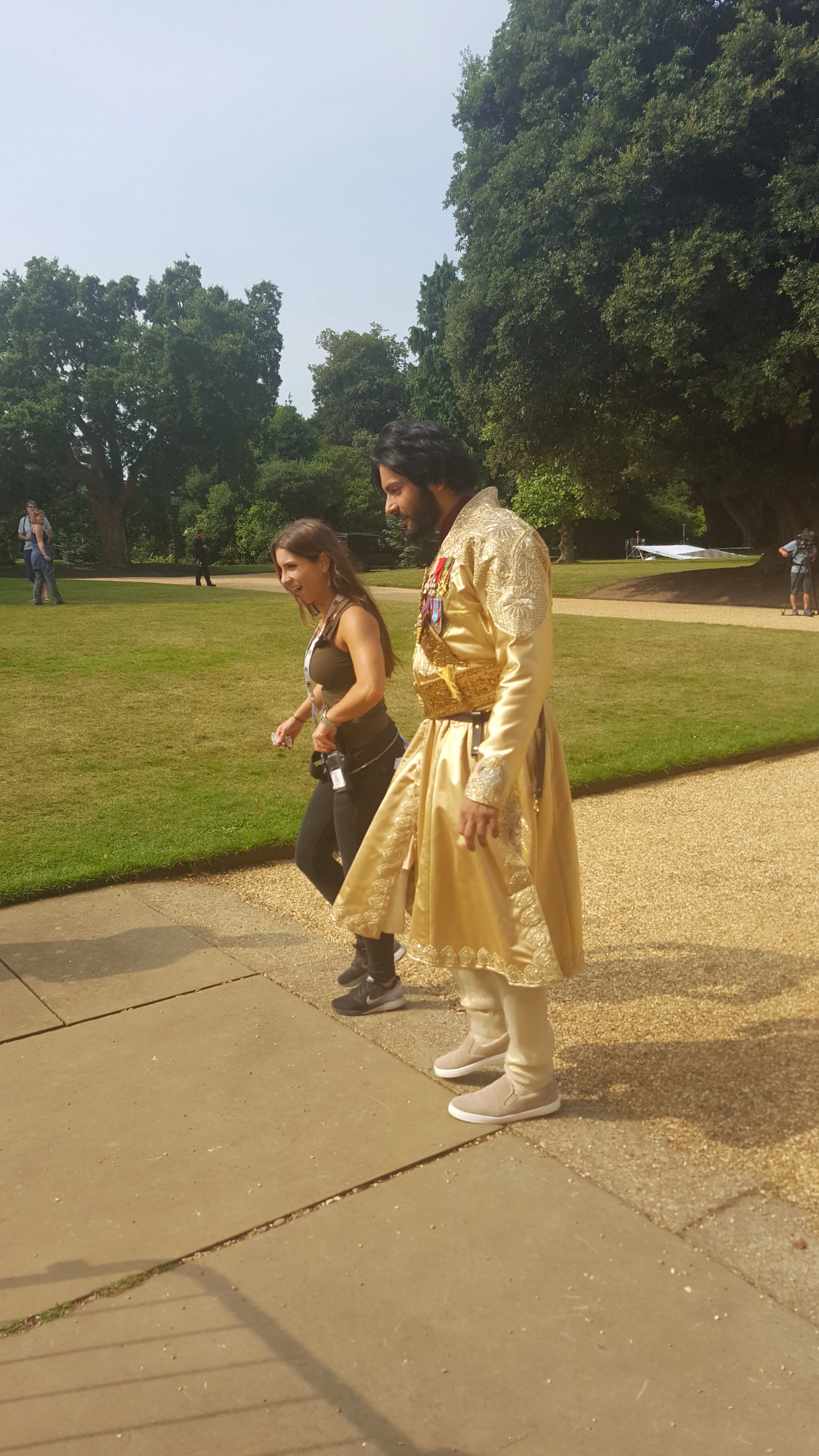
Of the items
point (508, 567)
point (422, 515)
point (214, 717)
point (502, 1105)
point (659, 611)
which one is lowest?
point (502, 1105)

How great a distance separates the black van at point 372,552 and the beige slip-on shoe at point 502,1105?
38.3 metres

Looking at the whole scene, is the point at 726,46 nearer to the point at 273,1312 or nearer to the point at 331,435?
the point at 273,1312

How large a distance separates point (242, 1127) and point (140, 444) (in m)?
44.1

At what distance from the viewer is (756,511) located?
49344 mm

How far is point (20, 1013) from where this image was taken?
13.1 feet

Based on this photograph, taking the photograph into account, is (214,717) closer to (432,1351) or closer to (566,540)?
(432,1351)

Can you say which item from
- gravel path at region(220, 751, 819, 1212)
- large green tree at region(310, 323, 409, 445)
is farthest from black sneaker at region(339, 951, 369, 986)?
large green tree at region(310, 323, 409, 445)

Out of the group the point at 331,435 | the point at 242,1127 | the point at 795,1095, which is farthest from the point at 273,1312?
the point at 331,435

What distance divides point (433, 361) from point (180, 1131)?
59372mm

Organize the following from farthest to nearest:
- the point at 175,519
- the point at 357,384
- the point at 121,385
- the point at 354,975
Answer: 1. the point at 357,384
2. the point at 175,519
3. the point at 121,385
4. the point at 354,975

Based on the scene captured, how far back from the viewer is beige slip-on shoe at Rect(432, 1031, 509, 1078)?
11.4ft

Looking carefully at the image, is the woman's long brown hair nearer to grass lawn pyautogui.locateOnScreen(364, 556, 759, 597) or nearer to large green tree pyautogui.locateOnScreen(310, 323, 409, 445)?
grass lawn pyautogui.locateOnScreen(364, 556, 759, 597)

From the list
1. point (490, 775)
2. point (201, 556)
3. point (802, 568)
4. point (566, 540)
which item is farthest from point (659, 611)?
point (566, 540)

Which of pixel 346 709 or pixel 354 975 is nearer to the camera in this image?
pixel 346 709
